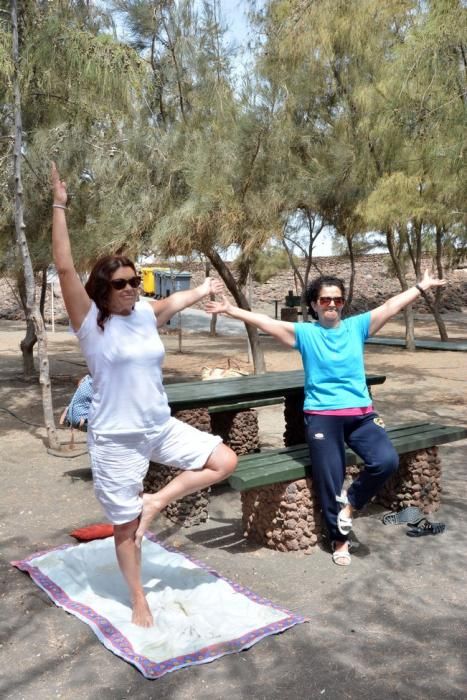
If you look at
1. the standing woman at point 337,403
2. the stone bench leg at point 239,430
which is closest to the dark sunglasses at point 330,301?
the standing woman at point 337,403

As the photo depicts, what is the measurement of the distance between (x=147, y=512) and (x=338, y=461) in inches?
46.7

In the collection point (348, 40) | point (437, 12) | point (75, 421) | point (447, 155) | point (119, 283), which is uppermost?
point (348, 40)

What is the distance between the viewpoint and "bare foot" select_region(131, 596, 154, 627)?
286 cm

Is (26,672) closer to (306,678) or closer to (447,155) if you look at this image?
(306,678)

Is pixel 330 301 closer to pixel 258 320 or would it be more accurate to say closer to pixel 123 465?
pixel 258 320

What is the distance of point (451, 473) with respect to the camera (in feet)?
16.7

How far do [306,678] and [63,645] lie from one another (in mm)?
942

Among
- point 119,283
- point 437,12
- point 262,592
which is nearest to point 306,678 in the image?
point 262,592

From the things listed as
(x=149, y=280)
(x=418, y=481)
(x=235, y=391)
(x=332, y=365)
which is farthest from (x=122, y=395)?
(x=149, y=280)

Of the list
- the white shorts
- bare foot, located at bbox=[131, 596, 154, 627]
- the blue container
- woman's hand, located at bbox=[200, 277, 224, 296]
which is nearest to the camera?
the white shorts

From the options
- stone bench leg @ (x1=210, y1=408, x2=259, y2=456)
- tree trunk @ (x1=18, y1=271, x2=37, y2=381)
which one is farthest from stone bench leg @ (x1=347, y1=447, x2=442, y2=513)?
tree trunk @ (x1=18, y1=271, x2=37, y2=381)

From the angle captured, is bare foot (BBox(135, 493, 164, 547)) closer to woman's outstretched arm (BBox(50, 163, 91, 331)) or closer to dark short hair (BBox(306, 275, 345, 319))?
woman's outstretched arm (BBox(50, 163, 91, 331))

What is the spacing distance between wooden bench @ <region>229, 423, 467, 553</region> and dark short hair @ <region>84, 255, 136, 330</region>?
113 centimetres

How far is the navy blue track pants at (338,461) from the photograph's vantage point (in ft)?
11.7
